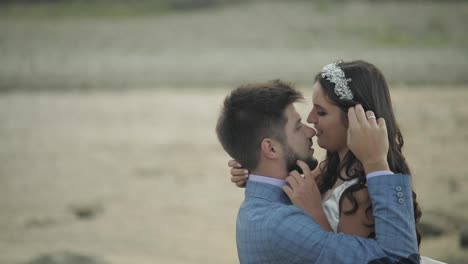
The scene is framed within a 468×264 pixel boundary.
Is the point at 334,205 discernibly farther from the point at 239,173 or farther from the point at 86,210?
the point at 86,210

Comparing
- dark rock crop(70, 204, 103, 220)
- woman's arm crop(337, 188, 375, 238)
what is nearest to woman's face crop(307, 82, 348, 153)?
woman's arm crop(337, 188, 375, 238)

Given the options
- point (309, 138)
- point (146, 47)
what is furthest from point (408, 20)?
point (309, 138)

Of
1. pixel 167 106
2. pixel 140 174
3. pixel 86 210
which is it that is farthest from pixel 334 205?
pixel 167 106

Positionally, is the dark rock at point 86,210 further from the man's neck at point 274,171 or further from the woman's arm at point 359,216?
the woman's arm at point 359,216

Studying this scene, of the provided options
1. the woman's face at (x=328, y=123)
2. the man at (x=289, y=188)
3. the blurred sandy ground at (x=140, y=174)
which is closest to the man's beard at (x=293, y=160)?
the man at (x=289, y=188)

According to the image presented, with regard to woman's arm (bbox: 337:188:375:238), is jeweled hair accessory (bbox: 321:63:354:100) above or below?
above

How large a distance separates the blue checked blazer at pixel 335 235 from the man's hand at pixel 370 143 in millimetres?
53

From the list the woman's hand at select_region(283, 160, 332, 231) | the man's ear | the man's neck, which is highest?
the man's ear

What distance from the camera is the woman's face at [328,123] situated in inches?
110

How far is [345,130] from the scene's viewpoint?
280cm

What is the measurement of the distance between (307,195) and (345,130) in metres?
0.28

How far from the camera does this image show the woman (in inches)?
104

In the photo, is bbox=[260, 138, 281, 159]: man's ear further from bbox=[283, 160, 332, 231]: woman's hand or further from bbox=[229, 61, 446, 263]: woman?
bbox=[229, 61, 446, 263]: woman

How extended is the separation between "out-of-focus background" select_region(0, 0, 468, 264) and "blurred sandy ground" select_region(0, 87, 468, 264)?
27mm
